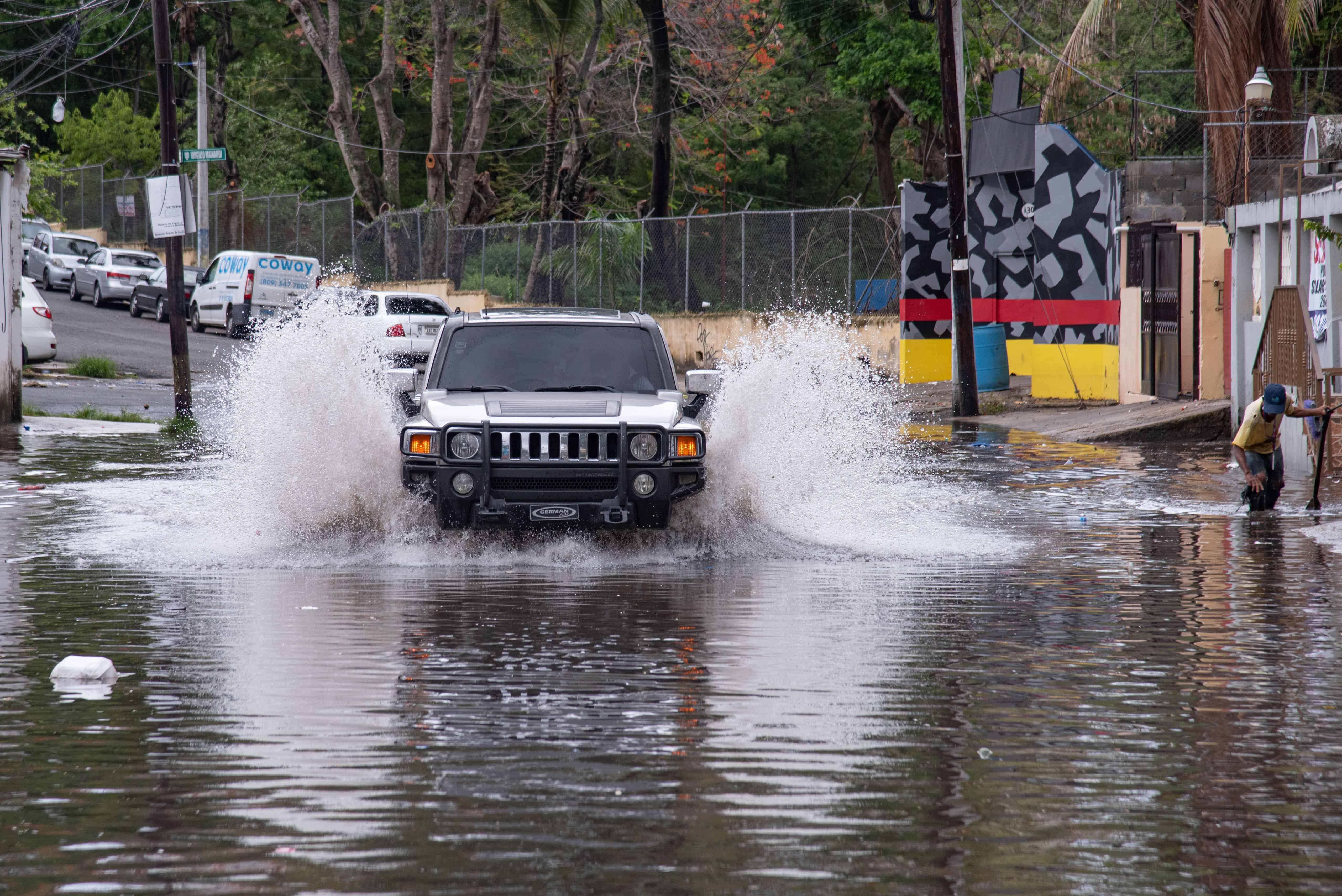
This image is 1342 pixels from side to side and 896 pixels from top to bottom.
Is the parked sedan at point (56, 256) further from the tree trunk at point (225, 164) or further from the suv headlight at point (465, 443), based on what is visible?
the suv headlight at point (465, 443)

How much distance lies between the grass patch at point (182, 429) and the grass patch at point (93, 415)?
88 centimetres

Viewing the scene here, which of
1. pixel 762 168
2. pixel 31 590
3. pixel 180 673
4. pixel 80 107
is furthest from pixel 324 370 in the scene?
pixel 80 107

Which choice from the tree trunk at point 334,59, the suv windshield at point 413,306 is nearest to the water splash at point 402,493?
the suv windshield at point 413,306

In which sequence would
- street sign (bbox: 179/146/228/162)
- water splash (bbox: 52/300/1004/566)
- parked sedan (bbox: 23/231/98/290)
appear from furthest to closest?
parked sedan (bbox: 23/231/98/290) < street sign (bbox: 179/146/228/162) < water splash (bbox: 52/300/1004/566)

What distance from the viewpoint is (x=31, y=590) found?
967cm

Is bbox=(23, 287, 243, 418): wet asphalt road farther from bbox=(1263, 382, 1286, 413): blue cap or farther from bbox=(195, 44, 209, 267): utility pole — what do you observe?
bbox=(1263, 382, 1286, 413): blue cap

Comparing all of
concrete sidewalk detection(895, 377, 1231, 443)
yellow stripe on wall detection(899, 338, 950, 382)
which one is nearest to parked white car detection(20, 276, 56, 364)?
concrete sidewalk detection(895, 377, 1231, 443)

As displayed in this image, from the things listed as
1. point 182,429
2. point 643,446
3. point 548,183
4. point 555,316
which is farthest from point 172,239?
point 548,183

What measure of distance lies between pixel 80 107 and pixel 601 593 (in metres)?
71.6

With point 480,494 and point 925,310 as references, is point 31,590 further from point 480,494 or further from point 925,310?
point 925,310

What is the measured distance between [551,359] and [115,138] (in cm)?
5694

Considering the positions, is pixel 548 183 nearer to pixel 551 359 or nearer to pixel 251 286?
pixel 251 286

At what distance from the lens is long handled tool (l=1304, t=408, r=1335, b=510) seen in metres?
14.2

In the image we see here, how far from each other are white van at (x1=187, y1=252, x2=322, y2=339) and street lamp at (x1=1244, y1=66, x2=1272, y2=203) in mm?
23358
